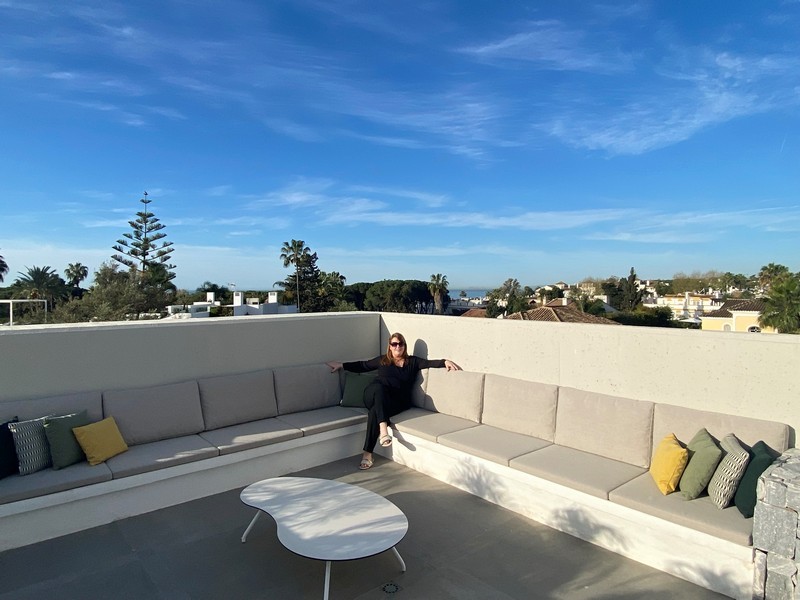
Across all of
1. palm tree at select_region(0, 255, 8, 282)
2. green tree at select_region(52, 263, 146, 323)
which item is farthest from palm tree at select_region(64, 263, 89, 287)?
green tree at select_region(52, 263, 146, 323)

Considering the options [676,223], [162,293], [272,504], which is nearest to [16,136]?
[162,293]

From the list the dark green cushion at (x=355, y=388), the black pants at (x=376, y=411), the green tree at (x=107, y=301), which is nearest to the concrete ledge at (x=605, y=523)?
the black pants at (x=376, y=411)

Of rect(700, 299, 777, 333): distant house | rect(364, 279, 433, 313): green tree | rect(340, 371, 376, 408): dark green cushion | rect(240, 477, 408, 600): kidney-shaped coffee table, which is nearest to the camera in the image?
rect(240, 477, 408, 600): kidney-shaped coffee table

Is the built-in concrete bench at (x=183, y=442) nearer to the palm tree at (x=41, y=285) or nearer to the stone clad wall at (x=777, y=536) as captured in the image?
the stone clad wall at (x=777, y=536)

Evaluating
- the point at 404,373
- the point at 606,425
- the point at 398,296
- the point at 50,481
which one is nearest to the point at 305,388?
the point at 404,373

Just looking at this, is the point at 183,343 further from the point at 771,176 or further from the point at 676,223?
the point at 676,223

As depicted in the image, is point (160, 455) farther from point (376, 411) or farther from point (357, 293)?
point (357, 293)

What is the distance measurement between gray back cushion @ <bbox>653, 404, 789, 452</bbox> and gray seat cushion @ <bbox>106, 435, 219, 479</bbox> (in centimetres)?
289

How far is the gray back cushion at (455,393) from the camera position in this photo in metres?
3.55

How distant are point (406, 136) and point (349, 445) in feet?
42.7

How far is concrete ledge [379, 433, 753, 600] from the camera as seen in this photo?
1896 millimetres

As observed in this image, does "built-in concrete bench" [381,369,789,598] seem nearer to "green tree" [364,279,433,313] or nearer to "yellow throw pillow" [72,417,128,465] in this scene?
"yellow throw pillow" [72,417,128,465]

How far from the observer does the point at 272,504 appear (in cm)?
216

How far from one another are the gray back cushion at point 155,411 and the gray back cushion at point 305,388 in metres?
0.69
